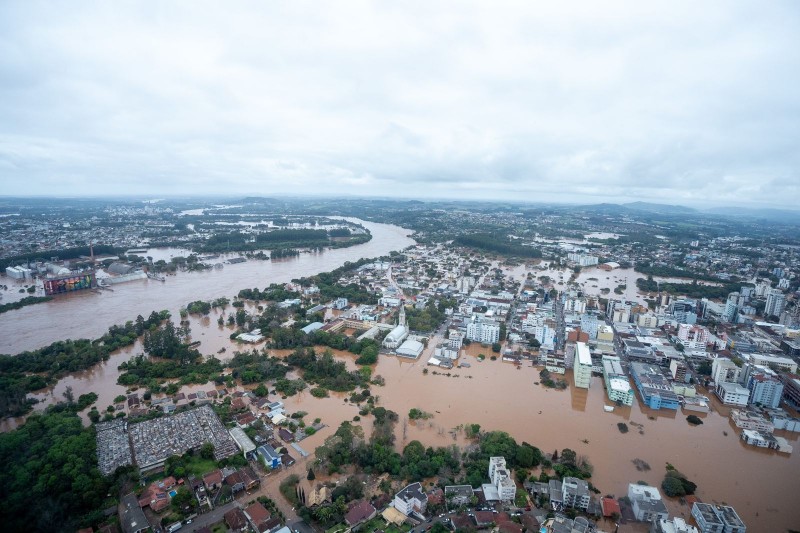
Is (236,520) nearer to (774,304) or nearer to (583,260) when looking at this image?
(774,304)

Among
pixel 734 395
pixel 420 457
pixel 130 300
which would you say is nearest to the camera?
pixel 420 457

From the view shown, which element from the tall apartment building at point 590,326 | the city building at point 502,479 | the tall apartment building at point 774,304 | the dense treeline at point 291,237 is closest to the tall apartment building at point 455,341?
the tall apartment building at point 590,326

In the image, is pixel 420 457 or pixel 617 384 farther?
pixel 617 384

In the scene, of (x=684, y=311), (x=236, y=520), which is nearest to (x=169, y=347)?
(x=236, y=520)

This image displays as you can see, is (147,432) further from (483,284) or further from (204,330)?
(483,284)

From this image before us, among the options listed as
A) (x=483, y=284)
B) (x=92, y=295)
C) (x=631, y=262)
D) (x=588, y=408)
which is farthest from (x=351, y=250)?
(x=588, y=408)

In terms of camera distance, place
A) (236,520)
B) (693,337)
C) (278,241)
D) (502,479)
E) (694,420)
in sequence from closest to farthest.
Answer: (236,520) → (502,479) → (694,420) → (693,337) → (278,241)
